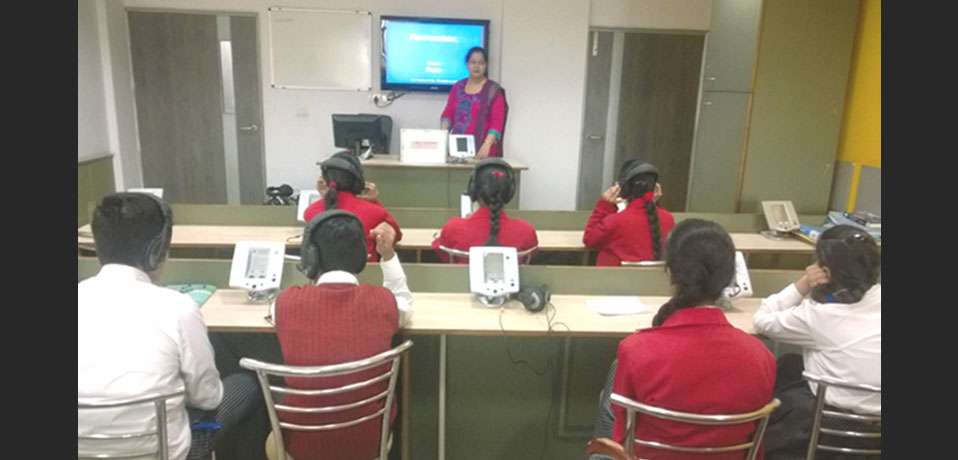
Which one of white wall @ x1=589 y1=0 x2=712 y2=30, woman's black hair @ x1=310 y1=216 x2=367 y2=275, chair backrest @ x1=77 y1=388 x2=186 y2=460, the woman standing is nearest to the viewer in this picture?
chair backrest @ x1=77 y1=388 x2=186 y2=460

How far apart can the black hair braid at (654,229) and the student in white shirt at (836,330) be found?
835mm

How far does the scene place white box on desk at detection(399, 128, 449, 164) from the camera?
4754mm

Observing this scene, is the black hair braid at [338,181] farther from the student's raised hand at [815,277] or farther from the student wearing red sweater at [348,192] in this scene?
the student's raised hand at [815,277]

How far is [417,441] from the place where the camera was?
237cm

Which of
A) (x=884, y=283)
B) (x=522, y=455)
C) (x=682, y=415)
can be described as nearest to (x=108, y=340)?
(x=682, y=415)

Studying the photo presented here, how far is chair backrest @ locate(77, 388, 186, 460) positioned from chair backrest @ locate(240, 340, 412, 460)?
19 cm

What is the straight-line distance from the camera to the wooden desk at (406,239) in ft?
10.2

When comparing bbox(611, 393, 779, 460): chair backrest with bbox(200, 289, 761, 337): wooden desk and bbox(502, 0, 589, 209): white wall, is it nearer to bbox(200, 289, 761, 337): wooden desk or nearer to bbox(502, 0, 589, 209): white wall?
bbox(200, 289, 761, 337): wooden desk

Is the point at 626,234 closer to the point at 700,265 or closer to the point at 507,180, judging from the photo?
the point at 507,180

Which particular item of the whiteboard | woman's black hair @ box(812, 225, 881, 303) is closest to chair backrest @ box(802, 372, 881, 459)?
woman's black hair @ box(812, 225, 881, 303)

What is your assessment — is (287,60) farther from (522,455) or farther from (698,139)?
(522,455)

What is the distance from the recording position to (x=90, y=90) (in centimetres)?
531

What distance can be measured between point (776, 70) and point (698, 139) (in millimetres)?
1929

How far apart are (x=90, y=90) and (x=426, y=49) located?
3015mm
